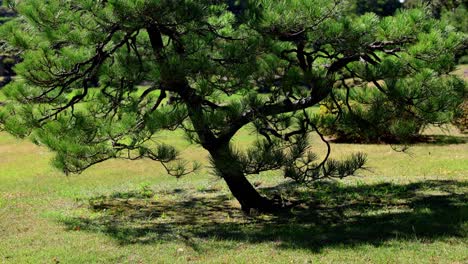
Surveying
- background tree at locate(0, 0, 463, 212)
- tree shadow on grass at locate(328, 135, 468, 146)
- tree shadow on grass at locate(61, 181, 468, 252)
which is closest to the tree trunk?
tree shadow on grass at locate(61, 181, 468, 252)

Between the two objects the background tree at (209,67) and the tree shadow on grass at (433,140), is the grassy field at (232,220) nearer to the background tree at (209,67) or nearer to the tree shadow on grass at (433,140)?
the background tree at (209,67)

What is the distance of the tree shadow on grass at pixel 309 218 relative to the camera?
20.8ft

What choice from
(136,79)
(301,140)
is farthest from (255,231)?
(136,79)

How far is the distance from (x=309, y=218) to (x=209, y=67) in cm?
272

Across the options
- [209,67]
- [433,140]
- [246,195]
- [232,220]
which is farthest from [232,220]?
[433,140]

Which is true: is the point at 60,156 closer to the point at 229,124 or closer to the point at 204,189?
the point at 229,124

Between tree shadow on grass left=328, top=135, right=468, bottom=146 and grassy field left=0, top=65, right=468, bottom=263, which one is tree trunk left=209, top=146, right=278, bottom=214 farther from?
tree shadow on grass left=328, top=135, right=468, bottom=146

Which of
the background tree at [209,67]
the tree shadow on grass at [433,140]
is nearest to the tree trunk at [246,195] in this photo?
the background tree at [209,67]

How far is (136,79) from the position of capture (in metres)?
6.51

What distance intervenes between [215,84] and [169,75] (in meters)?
0.73

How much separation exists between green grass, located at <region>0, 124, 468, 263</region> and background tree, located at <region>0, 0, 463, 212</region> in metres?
0.71

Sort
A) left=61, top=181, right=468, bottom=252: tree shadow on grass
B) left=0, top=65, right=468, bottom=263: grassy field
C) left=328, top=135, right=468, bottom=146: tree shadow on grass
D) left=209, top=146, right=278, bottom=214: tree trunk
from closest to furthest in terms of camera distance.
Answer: left=0, top=65, right=468, bottom=263: grassy field
left=61, top=181, right=468, bottom=252: tree shadow on grass
left=209, top=146, right=278, bottom=214: tree trunk
left=328, top=135, right=468, bottom=146: tree shadow on grass

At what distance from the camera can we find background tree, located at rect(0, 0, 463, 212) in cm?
585

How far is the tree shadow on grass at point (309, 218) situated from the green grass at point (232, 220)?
1 centimetres
